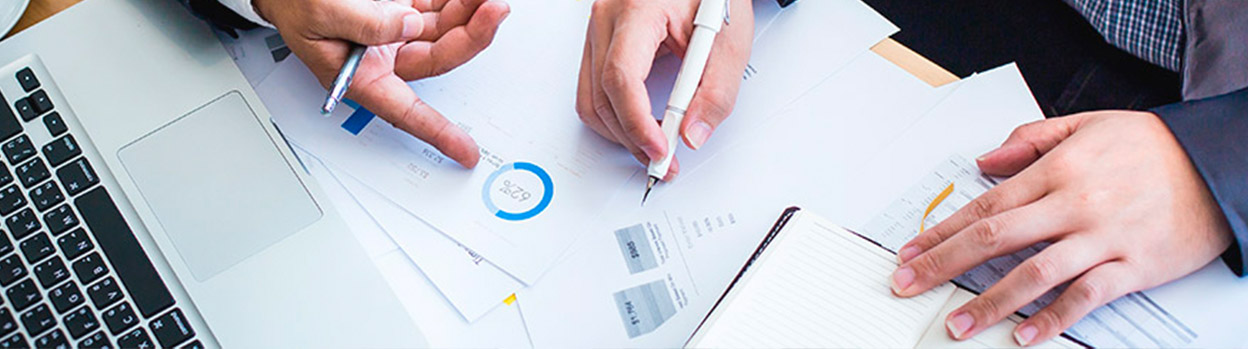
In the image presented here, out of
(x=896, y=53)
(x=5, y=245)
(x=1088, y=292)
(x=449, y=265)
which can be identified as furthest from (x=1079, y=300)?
(x=5, y=245)

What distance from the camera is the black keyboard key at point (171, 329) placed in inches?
24.6

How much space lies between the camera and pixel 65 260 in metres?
0.63

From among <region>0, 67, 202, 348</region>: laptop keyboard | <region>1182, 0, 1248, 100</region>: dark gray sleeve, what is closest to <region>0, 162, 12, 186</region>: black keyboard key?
<region>0, 67, 202, 348</region>: laptop keyboard

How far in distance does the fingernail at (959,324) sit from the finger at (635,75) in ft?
0.80

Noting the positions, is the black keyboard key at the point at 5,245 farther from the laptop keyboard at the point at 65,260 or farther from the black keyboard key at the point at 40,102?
the black keyboard key at the point at 40,102

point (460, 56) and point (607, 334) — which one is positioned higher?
point (460, 56)

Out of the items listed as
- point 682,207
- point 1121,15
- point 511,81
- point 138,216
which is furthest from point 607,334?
point 1121,15

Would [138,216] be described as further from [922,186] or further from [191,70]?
[922,186]

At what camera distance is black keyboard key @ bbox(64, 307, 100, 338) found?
61cm

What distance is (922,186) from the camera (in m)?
0.70

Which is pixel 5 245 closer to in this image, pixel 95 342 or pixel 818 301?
pixel 95 342

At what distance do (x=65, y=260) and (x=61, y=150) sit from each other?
94 mm

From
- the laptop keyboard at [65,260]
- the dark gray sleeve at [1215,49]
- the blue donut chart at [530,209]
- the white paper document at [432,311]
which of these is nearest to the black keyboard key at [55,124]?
the laptop keyboard at [65,260]

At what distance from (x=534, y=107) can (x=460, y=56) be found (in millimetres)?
78
